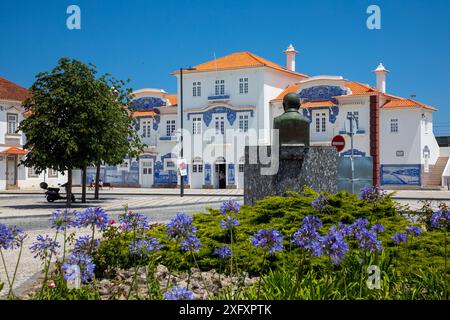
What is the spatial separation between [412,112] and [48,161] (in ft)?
102

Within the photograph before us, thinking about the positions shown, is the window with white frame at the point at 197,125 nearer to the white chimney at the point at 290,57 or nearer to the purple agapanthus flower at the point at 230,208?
the white chimney at the point at 290,57

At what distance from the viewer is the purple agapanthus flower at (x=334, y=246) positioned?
4.41m

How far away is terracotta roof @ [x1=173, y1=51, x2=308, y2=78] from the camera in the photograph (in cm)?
4994

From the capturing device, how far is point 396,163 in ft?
150

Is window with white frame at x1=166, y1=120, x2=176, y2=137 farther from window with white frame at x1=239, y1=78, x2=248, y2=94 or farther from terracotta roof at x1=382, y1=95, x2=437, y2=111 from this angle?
terracotta roof at x1=382, y1=95, x2=437, y2=111

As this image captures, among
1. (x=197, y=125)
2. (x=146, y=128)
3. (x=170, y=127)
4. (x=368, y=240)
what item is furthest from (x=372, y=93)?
(x=368, y=240)

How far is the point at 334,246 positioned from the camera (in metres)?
4.38

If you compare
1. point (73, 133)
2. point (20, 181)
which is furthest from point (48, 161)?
point (20, 181)

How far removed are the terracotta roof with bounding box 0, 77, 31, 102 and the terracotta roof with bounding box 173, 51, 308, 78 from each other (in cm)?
1290

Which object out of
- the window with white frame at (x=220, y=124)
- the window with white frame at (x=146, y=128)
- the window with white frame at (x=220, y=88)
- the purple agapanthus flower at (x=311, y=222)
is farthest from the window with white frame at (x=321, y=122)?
the purple agapanthus flower at (x=311, y=222)

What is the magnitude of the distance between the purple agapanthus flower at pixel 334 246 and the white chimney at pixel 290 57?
50.6m

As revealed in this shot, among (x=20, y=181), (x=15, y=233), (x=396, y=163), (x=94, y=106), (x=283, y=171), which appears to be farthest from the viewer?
(x=20, y=181)

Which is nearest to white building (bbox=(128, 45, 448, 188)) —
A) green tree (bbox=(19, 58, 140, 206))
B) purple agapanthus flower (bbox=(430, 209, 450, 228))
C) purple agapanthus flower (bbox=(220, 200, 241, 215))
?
green tree (bbox=(19, 58, 140, 206))
